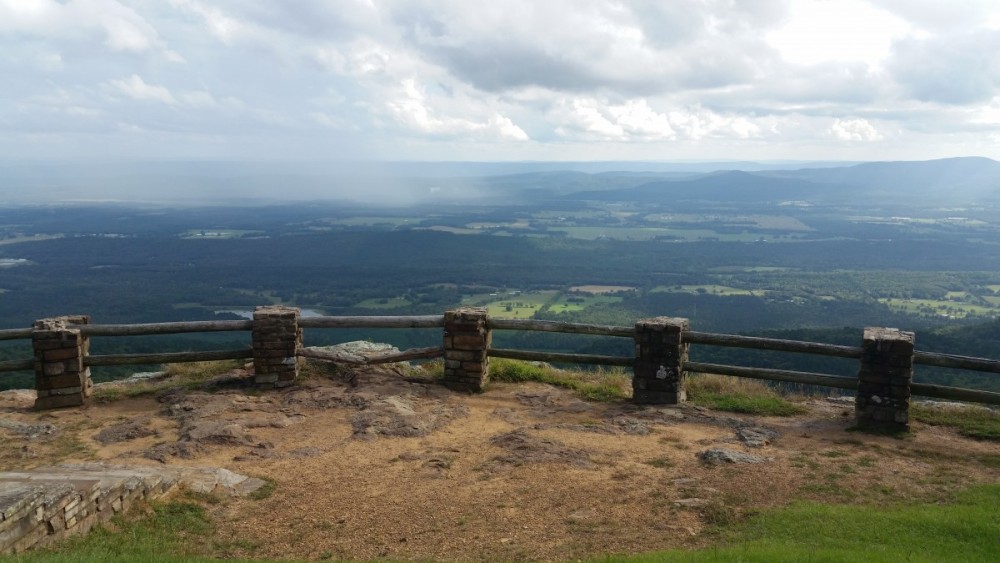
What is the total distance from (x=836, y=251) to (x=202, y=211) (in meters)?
140

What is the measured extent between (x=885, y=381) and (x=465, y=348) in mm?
5865

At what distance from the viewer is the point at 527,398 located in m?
10.6

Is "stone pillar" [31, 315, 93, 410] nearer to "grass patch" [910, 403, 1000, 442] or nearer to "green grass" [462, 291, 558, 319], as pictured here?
"grass patch" [910, 403, 1000, 442]

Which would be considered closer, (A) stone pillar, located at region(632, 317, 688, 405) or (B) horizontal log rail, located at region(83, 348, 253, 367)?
(A) stone pillar, located at region(632, 317, 688, 405)

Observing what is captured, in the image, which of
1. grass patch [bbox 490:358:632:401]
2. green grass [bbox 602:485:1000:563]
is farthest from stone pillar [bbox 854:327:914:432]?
grass patch [bbox 490:358:632:401]

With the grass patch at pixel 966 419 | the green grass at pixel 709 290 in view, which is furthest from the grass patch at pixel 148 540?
the green grass at pixel 709 290

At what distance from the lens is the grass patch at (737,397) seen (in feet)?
32.5

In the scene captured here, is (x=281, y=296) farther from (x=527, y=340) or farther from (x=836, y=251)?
(x=836, y=251)

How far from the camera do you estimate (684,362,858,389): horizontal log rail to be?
9414 millimetres

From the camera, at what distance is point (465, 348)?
10.8 meters

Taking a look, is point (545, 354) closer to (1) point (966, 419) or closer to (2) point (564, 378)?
(2) point (564, 378)

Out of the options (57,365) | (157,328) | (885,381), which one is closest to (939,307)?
(885,381)

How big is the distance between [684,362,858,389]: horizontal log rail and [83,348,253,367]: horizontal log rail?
22.9 ft

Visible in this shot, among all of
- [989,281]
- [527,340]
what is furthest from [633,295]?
[989,281]
